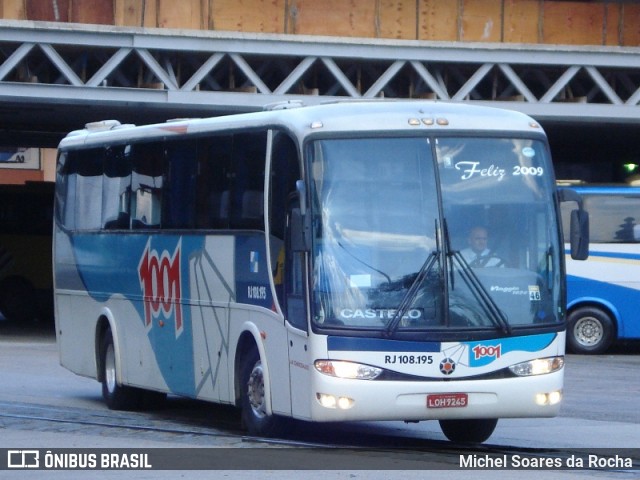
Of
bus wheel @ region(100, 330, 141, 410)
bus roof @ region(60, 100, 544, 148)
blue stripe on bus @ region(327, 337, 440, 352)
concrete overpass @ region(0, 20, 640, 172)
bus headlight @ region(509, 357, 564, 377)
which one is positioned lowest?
bus wheel @ region(100, 330, 141, 410)

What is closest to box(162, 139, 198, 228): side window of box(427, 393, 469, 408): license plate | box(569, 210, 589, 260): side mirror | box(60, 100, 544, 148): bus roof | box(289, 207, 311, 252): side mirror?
box(60, 100, 544, 148): bus roof

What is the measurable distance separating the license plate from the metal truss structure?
44.6ft

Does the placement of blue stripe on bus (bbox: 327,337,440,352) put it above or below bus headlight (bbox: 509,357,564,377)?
above

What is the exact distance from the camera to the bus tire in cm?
1196

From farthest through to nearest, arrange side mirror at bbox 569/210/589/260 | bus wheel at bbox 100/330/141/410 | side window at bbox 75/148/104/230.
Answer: side window at bbox 75/148/104/230
bus wheel at bbox 100/330/141/410
side mirror at bbox 569/210/589/260

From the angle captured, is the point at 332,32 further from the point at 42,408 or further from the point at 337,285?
the point at 337,285

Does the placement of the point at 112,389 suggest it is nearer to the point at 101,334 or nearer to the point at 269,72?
the point at 101,334

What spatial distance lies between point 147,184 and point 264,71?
1156 cm

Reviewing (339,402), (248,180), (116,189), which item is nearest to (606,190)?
(116,189)

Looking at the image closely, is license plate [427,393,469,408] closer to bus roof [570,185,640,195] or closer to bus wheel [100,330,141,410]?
bus wheel [100,330,141,410]

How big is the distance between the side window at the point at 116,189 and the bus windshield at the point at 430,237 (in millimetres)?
4402

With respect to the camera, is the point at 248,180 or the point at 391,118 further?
the point at 248,180

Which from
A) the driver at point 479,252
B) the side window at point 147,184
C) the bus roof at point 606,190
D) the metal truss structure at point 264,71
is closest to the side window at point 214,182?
the side window at point 147,184

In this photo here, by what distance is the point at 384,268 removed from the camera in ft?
36.0
